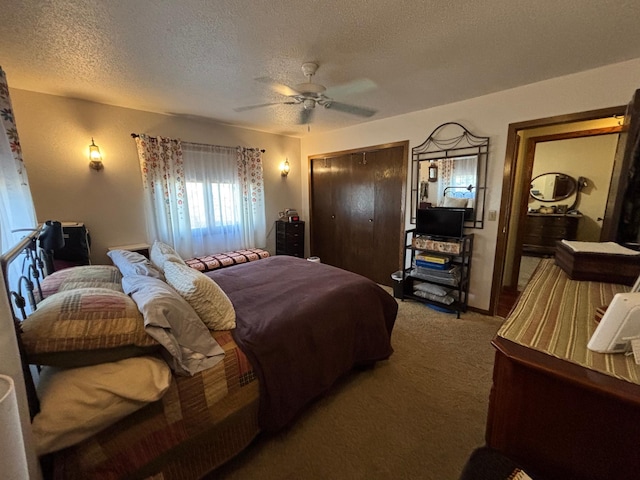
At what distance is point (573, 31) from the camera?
1.67m

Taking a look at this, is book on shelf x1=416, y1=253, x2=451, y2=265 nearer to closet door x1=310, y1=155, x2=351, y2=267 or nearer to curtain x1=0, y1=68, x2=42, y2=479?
closet door x1=310, y1=155, x2=351, y2=267

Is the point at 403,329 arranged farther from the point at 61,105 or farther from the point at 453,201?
the point at 61,105

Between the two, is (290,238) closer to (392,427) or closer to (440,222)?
(440,222)

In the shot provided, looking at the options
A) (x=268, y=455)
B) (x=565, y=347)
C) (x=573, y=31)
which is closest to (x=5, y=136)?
(x=268, y=455)

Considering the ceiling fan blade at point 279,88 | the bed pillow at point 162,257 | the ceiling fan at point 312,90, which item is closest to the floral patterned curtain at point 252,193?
the ceiling fan at point 312,90

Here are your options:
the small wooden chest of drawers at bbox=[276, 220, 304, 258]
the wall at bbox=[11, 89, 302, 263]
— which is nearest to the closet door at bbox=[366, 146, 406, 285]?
the small wooden chest of drawers at bbox=[276, 220, 304, 258]

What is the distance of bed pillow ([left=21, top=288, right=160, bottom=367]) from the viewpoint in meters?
0.92

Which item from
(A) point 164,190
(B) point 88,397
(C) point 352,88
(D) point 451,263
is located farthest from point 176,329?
(D) point 451,263

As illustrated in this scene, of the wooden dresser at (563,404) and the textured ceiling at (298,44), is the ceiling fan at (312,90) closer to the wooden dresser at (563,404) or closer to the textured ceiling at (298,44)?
the textured ceiling at (298,44)

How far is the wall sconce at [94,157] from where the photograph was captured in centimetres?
282

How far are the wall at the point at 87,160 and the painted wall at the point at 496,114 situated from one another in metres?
2.69

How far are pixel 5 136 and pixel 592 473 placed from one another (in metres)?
2.94

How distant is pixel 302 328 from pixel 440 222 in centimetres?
222

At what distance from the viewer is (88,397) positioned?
3.07ft
